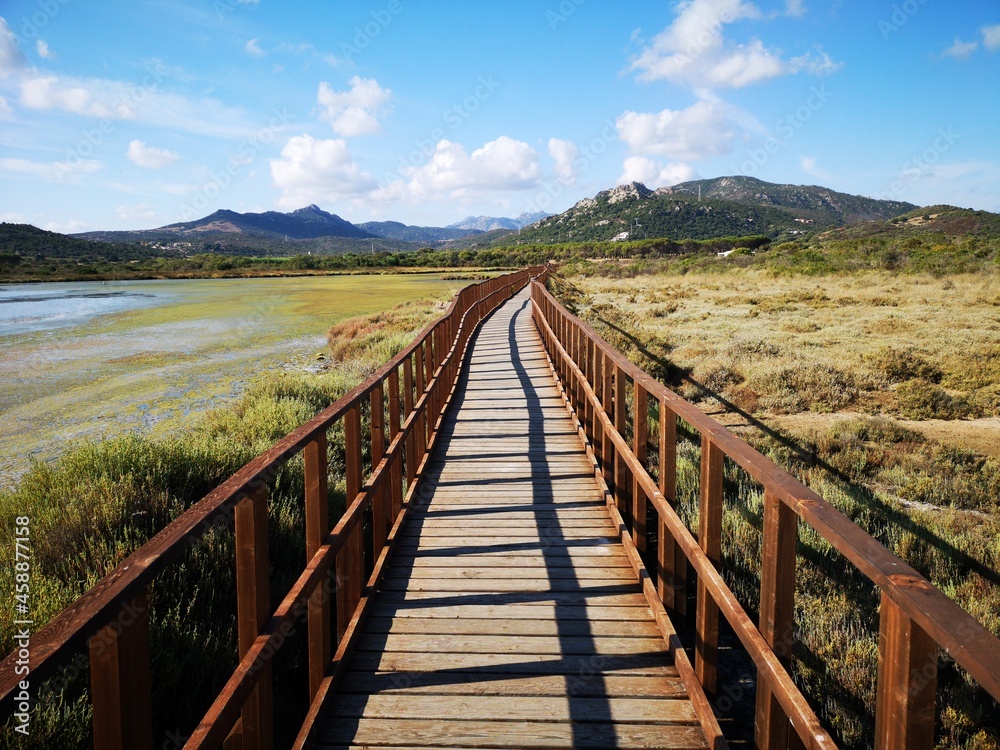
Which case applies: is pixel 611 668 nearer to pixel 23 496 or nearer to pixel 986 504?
pixel 23 496

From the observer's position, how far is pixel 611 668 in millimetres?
2988

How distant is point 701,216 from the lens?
136875 mm

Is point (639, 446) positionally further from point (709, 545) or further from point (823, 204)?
point (823, 204)

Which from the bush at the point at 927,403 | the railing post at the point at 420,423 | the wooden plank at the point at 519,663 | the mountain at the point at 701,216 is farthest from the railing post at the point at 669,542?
the mountain at the point at 701,216

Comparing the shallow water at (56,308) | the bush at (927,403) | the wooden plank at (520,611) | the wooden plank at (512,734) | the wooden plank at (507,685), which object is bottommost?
the wooden plank at (512,734)

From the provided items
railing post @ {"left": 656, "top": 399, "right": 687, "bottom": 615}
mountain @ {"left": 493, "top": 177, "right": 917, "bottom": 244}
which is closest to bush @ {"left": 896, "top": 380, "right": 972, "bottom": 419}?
railing post @ {"left": 656, "top": 399, "right": 687, "bottom": 615}

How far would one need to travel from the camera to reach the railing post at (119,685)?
1.40m

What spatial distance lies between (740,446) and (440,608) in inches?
77.4

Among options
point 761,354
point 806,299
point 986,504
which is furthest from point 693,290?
point 986,504

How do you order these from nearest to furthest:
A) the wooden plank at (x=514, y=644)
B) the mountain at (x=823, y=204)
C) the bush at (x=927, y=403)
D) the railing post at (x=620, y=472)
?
the wooden plank at (x=514, y=644) → the railing post at (x=620, y=472) → the bush at (x=927, y=403) → the mountain at (x=823, y=204)

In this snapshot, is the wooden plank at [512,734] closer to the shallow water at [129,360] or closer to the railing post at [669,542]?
the railing post at [669,542]

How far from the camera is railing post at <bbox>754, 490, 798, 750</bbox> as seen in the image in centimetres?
205

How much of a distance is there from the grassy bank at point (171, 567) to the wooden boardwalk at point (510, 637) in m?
0.62

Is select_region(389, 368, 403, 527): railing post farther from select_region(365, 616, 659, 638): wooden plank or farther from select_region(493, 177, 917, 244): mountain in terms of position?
select_region(493, 177, 917, 244): mountain
